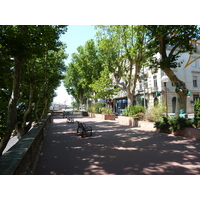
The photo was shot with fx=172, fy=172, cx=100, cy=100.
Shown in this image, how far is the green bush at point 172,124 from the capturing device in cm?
951

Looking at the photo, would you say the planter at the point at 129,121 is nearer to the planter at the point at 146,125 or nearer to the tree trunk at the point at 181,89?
the planter at the point at 146,125

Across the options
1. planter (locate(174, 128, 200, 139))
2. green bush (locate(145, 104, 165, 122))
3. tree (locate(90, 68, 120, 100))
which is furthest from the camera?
tree (locate(90, 68, 120, 100))

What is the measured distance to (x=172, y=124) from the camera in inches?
399

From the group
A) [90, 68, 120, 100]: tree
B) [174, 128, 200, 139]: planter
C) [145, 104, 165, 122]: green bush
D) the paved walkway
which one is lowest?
the paved walkway

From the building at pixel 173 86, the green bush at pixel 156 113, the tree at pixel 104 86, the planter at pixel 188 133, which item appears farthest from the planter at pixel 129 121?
the building at pixel 173 86

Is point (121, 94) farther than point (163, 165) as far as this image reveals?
Yes

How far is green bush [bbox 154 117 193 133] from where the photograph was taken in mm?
9515

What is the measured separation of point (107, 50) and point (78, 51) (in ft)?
49.8

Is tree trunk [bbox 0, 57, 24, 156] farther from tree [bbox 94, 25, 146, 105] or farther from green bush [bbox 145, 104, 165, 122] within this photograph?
tree [bbox 94, 25, 146, 105]

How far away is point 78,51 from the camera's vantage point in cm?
3531

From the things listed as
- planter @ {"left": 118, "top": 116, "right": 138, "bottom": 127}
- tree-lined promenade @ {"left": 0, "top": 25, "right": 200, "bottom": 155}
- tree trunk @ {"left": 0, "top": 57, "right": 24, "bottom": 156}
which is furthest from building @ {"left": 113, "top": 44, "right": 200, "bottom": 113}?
tree trunk @ {"left": 0, "top": 57, "right": 24, "bottom": 156}
